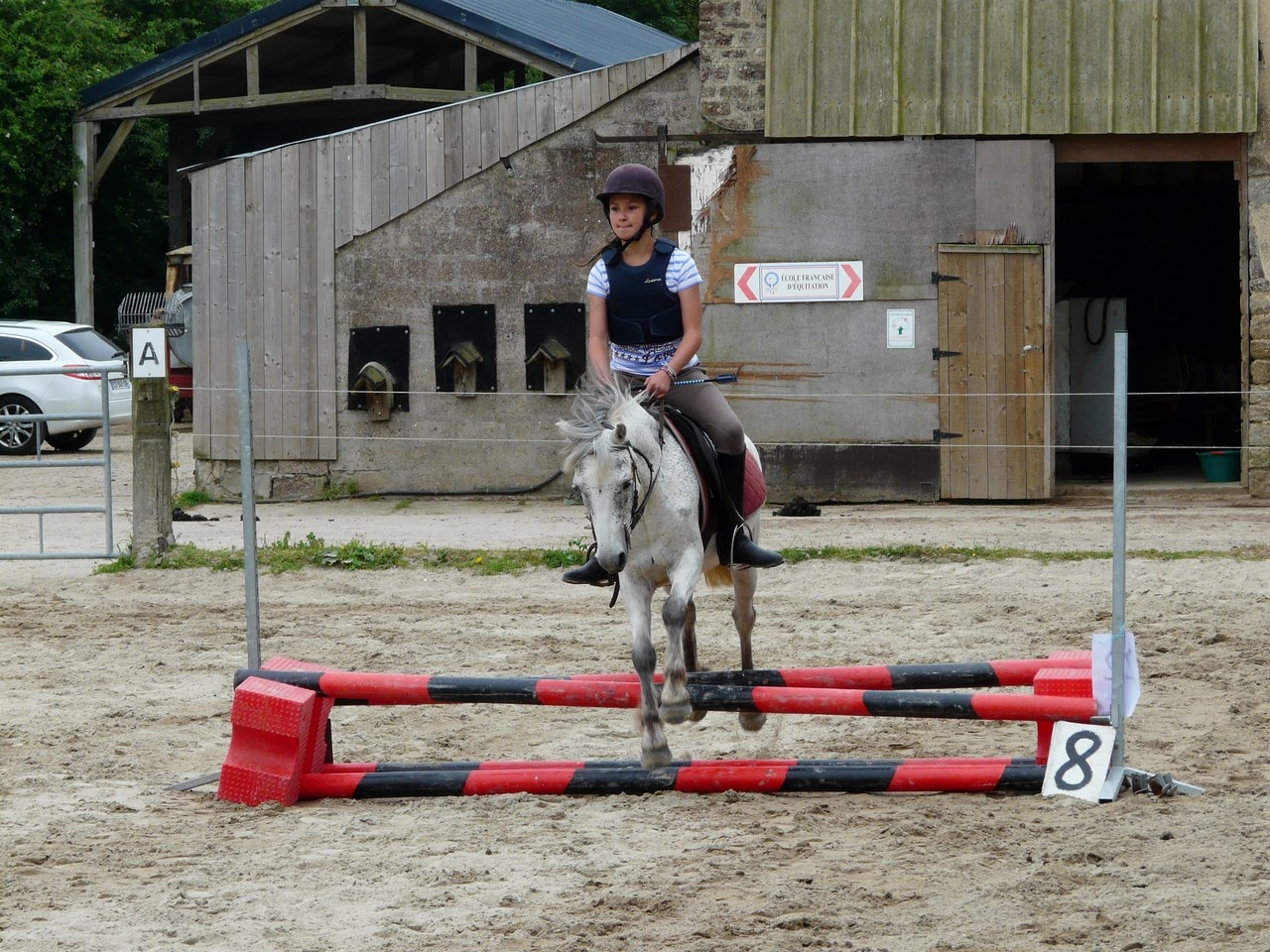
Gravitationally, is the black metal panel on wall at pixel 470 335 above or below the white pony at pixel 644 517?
above

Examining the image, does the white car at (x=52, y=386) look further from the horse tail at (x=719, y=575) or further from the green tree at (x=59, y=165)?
the horse tail at (x=719, y=575)

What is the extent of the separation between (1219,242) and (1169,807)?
16.9 m

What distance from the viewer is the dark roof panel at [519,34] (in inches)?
799

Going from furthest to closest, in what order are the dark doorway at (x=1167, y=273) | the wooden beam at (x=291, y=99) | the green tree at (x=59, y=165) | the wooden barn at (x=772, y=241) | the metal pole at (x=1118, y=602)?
→ the green tree at (x=59, y=165), the wooden beam at (x=291, y=99), the dark doorway at (x=1167, y=273), the wooden barn at (x=772, y=241), the metal pole at (x=1118, y=602)

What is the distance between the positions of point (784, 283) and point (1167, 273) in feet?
27.3

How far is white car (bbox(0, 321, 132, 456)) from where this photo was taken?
21109 mm

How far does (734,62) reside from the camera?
1509cm

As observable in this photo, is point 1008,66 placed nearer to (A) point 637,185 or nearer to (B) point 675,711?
(A) point 637,185

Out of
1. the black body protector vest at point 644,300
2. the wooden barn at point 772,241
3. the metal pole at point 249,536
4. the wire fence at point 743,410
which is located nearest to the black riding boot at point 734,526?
the black body protector vest at point 644,300

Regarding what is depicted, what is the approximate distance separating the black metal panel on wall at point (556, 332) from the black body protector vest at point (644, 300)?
9247 millimetres

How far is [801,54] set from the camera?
1498 centimetres

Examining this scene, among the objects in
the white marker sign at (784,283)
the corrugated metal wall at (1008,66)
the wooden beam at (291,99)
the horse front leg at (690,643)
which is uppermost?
the wooden beam at (291,99)

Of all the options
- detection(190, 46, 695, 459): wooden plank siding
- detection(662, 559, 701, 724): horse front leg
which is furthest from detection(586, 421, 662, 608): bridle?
detection(190, 46, 695, 459): wooden plank siding

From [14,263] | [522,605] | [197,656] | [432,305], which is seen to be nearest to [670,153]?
[432,305]
